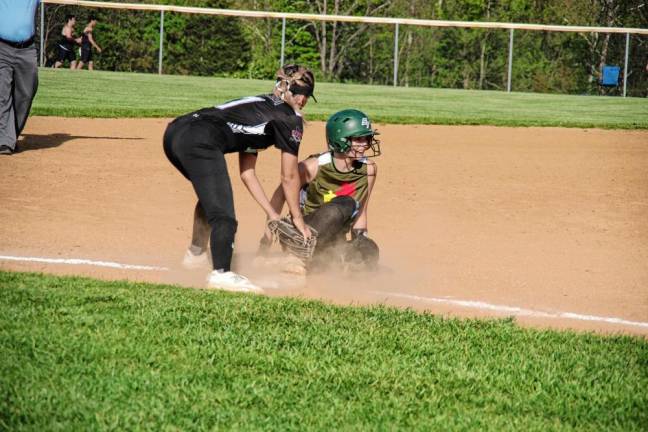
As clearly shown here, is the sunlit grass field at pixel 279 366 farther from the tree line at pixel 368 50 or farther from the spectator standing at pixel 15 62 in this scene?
the tree line at pixel 368 50

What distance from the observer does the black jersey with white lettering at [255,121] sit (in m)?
6.37

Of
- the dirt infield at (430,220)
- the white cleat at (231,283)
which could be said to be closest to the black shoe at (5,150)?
the dirt infield at (430,220)

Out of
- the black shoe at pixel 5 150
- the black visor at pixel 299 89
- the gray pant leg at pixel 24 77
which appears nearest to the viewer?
the black visor at pixel 299 89

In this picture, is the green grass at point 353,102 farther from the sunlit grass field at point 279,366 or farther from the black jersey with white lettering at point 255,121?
the sunlit grass field at point 279,366

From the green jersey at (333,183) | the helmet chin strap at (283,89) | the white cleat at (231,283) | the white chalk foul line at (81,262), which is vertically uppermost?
the helmet chin strap at (283,89)

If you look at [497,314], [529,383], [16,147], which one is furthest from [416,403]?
[16,147]

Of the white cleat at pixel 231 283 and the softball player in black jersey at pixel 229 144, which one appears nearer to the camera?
the white cleat at pixel 231 283

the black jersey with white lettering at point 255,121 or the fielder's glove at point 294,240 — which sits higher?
the black jersey with white lettering at point 255,121

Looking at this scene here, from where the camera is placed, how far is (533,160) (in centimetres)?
1316

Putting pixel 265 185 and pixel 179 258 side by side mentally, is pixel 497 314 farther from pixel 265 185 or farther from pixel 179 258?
pixel 265 185

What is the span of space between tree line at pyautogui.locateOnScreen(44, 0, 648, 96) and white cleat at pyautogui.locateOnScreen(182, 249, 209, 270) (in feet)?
91.0

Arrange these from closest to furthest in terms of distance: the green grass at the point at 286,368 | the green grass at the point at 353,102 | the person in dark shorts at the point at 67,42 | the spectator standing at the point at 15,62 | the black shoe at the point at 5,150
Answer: the green grass at the point at 286,368 → the spectator standing at the point at 15,62 → the black shoe at the point at 5,150 → the green grass at the point at 353,102 → the person in dark shorts at the point at 67,42

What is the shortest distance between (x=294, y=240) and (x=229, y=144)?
730 millimetres

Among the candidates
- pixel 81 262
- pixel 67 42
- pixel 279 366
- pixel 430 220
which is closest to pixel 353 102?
pixel 67 42
